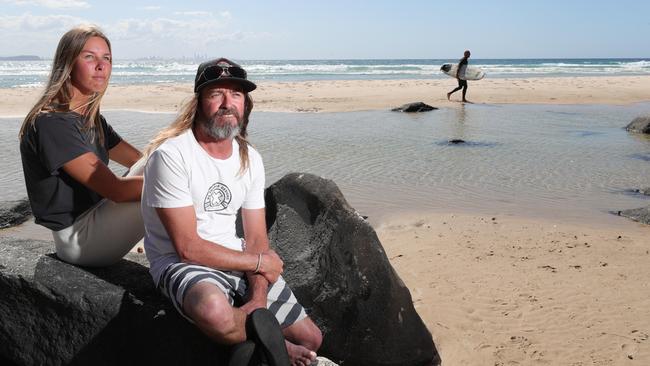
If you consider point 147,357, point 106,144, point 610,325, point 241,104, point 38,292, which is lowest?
point 610,325

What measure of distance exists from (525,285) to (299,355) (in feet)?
9.74

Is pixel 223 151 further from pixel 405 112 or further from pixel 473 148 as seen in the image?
pixel 405 112

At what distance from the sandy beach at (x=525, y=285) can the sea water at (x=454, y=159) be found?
69 centimetres

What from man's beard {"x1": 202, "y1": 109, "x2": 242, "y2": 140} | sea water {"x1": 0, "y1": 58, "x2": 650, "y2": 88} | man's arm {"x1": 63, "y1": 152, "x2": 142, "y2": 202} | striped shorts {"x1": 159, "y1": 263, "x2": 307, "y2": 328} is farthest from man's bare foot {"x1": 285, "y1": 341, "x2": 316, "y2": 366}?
sea water {"x1": 0, "y1": 58, "x2": 650, "y2": 88}

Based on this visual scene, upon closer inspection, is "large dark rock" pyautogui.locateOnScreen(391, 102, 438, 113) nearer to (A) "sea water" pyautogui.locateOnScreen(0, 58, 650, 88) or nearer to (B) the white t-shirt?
(A) "sea water" pyautogui.locateOnScreen(0, 58, 650, 88)

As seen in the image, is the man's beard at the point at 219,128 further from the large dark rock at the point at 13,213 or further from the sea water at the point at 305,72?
the sea water at the point at 305,72

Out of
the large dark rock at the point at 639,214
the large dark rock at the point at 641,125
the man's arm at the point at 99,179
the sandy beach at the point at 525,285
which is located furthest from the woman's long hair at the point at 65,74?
the large dark rock at the point at 641,125

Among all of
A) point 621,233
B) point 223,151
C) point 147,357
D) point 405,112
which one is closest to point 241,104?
point 223,151

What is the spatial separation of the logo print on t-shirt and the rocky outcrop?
0.61 metres

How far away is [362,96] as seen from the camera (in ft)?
84.5

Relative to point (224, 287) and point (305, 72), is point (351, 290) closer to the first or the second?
point (224, 287)

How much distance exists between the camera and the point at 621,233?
22.3 feet

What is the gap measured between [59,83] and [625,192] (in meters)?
7.78

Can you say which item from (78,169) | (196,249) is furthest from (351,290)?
(78,169)
